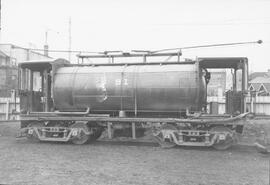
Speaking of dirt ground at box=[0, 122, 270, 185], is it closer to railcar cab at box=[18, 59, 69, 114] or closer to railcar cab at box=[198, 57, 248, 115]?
railcar cab at box=[198, 57, 248, 115]

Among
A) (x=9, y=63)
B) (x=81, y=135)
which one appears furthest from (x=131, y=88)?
(x=9, y=63)

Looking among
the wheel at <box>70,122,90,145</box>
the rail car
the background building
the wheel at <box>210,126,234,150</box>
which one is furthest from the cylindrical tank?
the background building

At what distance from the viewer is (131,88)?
1316cm

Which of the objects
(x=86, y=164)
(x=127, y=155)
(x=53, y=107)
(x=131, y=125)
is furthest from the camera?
(x=53, y=107)

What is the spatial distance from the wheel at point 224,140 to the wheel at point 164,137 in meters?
1.40

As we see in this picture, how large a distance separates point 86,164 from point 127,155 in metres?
1.95

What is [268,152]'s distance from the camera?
11539 millimetres

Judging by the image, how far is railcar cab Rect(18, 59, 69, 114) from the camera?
1447 centimetres

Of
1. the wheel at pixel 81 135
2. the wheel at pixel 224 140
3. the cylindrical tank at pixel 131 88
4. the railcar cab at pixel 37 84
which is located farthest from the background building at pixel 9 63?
the wheel at pixel 224 140

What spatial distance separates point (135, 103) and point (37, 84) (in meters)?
4.86

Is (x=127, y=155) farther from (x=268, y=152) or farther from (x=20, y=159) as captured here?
(x=268, y=152)

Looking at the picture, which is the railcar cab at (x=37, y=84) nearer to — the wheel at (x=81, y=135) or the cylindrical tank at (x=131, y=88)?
the cylindrical tank at (x=131, y=88)

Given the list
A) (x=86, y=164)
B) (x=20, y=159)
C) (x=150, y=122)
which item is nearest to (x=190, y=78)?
A: (x=150, y=122)

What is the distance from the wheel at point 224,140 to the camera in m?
12.1
